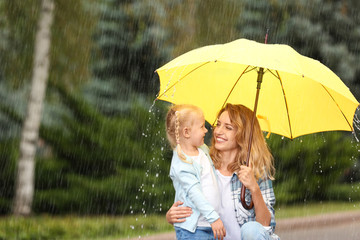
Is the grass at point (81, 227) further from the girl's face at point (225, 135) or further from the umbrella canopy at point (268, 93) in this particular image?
the girl's face at point (225, 135)

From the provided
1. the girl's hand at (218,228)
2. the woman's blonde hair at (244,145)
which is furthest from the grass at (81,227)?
the girl's hand at (218,228)

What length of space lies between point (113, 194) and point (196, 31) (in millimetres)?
3537

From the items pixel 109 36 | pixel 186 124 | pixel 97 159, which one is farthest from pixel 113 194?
pixel 186 124

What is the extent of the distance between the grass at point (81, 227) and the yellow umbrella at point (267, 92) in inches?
171

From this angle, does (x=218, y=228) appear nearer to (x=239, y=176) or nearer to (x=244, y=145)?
(x=239, y=176)

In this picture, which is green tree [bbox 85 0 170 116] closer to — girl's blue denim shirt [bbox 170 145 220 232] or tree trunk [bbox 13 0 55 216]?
tree trunk [bbox 13 0 55 216]

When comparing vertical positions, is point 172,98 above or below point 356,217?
above

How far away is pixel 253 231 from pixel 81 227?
5.66m

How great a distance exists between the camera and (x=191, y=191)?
172 inches

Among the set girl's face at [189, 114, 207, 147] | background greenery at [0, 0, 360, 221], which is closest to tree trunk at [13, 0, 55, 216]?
background greenery at [0, 0, 360, 221]

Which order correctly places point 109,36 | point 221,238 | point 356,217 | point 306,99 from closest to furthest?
1. point 221,238
2. point 306,99
3. point 356,217
4. point 109,36

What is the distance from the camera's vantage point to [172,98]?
5449mm

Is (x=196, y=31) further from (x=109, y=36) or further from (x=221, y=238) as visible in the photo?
(x=221, y=238)

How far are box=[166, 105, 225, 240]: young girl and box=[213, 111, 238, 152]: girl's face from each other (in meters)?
0.22
